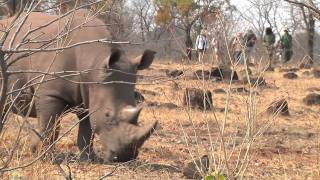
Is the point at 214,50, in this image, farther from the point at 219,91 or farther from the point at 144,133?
the point at 219,91

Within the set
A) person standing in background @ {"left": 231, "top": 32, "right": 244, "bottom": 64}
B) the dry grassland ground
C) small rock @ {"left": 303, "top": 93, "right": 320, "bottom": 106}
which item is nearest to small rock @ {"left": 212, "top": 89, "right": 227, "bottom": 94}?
the dry grassland ground

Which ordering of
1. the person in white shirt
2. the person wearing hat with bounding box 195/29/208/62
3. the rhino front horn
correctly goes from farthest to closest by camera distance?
the rhino front horn, the person in white shirt, the person wearing hat with bounding box 195/29/208/62

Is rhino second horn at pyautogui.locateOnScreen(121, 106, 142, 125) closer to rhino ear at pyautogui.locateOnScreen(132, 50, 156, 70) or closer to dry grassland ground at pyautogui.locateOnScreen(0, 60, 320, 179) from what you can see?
dry grassland ground at pyautogui.locateOnScreen(0, 60, 320, 179)

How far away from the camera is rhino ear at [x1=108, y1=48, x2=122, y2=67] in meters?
6.44

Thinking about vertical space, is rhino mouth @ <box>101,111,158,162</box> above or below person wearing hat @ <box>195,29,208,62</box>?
below

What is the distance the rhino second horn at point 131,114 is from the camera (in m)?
6.14

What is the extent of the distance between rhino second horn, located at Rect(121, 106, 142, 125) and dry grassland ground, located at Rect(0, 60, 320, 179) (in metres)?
0.43

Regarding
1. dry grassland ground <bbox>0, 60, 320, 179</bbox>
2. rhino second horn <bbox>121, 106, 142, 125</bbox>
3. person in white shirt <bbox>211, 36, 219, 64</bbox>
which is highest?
person in white shirt <bbox>211, 36, 219, 64</bbox>

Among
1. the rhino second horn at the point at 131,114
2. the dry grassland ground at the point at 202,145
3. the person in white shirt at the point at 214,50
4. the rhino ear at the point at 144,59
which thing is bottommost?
the dry grassland ground at the point at 202,145

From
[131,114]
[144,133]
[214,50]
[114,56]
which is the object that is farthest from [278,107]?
[214,50]

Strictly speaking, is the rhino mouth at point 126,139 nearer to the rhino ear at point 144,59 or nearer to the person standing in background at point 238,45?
the rhino ear at point 144,59

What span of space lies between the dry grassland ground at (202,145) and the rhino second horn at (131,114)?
425mm

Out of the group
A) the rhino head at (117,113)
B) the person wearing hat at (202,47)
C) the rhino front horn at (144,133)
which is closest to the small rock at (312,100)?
the person wearing hat at (202,47)

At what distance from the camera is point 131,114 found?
6168mm
